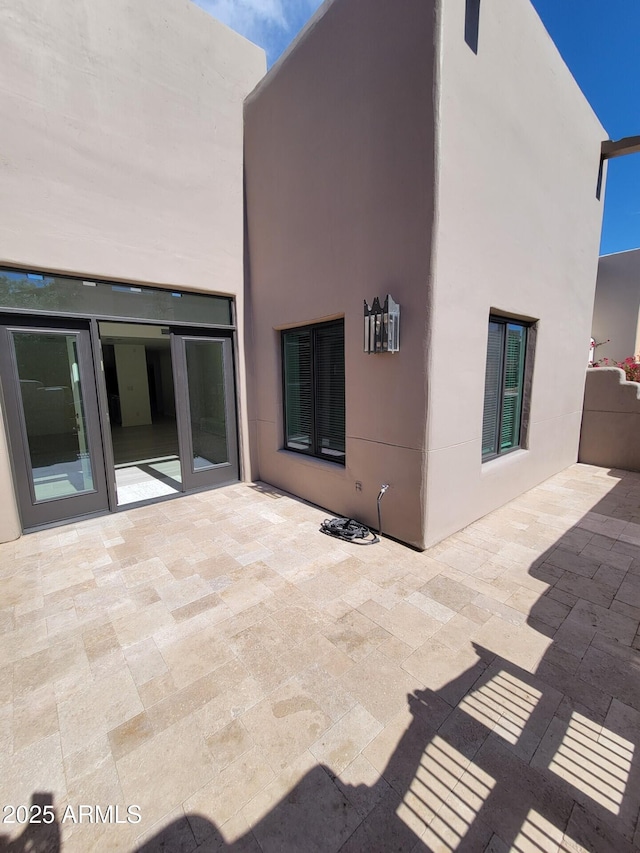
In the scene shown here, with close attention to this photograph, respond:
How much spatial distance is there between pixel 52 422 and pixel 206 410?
170 cm

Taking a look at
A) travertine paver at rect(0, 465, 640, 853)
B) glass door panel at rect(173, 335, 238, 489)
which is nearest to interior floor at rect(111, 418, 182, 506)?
glass door panel at rect(173, 335, 238, 489)

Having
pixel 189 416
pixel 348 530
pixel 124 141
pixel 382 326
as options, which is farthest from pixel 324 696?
pixel 124 141

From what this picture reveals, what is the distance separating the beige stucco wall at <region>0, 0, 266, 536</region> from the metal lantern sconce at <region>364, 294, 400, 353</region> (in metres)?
2.44

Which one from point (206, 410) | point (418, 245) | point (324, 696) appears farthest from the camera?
point (206, 410)

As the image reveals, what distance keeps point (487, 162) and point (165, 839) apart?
4723mm

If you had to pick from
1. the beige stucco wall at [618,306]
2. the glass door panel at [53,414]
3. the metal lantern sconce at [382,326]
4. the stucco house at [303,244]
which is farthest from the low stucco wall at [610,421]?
the glass door panel at [53,414]

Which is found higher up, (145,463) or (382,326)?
(382,326)

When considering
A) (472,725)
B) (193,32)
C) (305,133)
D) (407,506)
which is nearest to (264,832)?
(472,725)

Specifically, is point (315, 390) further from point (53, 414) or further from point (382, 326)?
point (53, 414)

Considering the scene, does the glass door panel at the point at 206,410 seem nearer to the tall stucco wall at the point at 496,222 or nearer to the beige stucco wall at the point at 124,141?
the beige stucco wall at the point at 124,141

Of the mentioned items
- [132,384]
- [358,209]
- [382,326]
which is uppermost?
[358,209]

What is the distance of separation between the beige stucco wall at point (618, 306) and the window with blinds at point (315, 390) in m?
7.90

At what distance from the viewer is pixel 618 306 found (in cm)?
816

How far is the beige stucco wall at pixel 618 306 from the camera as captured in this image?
7.95 m
